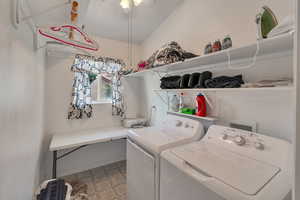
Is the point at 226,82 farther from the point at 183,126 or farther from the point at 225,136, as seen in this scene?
the point at 183,126

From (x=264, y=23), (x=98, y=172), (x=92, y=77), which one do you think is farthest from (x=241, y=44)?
(x=98, y=172)

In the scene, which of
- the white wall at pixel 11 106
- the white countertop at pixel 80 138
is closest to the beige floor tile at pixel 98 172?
the white countertop at pixel 80 138

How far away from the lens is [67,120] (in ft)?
7.49

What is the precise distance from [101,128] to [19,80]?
180 centimetres

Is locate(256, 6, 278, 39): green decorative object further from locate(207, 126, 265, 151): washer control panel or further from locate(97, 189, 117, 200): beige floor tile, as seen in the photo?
locate(97, 189, 117, 200): beige floor tile

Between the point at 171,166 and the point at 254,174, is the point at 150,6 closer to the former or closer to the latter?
the point at 171,166

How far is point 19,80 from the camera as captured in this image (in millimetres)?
864

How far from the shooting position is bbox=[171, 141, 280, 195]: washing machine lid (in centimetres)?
67

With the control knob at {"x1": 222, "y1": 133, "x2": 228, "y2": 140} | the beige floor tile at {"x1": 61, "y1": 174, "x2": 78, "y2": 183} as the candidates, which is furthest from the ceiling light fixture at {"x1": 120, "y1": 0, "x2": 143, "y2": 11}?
the beige floor tile at {"x1": 61, "y1": 174, "x2": 78, "y2": 183}

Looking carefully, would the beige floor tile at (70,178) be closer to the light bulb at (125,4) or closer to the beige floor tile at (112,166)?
the beige floor tile at (112,166)

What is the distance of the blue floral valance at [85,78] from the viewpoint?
7.52 ft

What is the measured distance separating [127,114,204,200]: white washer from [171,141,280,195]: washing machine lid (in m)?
0.19

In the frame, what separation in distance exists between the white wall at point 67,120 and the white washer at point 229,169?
72.0 inches

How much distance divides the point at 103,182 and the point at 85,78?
1798 mm
